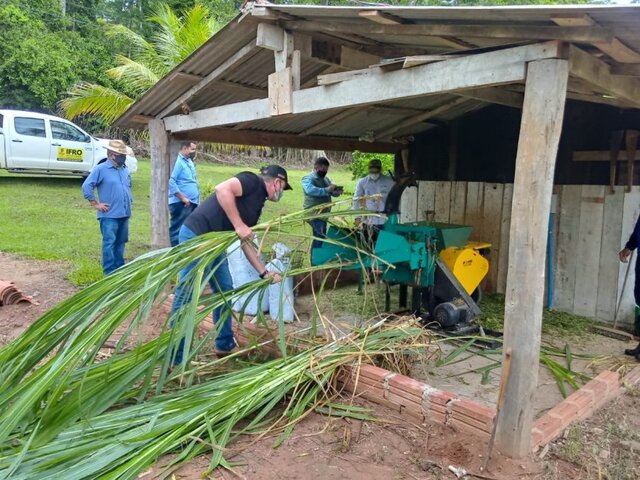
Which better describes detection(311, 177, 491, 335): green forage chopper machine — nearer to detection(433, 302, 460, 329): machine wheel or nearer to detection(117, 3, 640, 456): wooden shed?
detection(433, 302, 460, 329): machine wheel

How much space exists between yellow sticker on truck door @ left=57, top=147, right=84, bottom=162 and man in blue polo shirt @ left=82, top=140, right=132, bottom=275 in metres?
7.46

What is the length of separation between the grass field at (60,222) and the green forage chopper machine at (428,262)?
11.3ft

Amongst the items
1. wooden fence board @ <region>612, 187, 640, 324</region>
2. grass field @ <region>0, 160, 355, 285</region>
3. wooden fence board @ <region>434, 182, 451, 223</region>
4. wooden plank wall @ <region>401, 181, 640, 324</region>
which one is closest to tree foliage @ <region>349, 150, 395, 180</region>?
grass field @ <region>0, 160, 355, 285</region>

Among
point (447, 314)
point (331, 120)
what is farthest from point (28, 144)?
point (447, 314)

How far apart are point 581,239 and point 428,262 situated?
213cm

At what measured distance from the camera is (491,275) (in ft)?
21.8

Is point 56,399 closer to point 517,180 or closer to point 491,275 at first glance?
point 517,180

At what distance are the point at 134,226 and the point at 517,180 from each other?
847 centimetres

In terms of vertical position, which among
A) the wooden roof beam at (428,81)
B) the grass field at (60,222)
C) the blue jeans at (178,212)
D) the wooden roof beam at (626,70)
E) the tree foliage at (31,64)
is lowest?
the grass field at (60,222)

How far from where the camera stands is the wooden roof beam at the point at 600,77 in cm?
289

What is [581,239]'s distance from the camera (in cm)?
582

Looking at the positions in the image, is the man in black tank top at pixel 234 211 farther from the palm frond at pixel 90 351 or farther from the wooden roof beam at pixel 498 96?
the wooden roof beam at pixel 498 96

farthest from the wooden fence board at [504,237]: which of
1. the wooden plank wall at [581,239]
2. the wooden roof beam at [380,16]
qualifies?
the wooden roof beam at [380,16]

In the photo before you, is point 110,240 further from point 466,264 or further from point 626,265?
point 626,265
